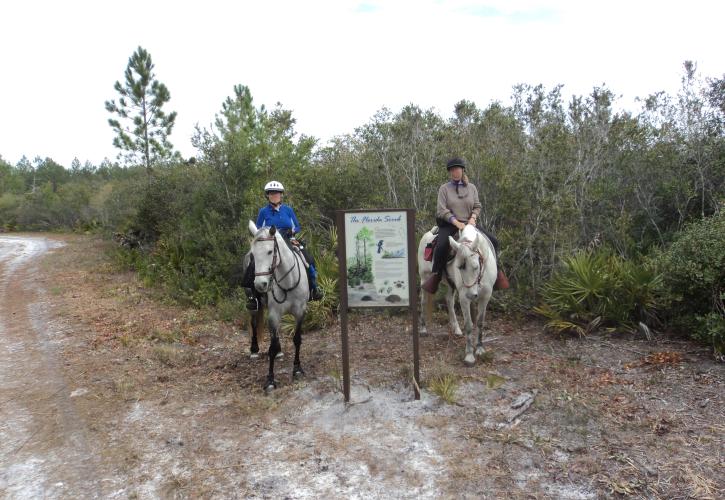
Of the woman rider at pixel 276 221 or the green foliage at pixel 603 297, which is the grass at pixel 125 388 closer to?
the woman rider at pixel 276 221

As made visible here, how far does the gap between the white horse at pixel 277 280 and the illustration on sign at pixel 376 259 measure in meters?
0.93

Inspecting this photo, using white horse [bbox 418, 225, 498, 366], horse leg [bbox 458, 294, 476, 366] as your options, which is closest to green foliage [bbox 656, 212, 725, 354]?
white horse [bbox 418, 225, 498, 366]

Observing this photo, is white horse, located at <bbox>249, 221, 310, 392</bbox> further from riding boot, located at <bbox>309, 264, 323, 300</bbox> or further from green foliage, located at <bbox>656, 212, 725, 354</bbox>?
green foliage, located at <bbox>656, 212, 725, 354</bbox>

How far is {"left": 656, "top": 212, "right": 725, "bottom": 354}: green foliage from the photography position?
6027 millimetres

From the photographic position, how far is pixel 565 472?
13.0 ft

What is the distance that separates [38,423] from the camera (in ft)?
17.9

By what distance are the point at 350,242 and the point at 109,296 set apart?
9.72 meters

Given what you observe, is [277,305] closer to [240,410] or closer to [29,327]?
[240,410]

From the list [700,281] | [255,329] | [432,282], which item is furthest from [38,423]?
[700,281]

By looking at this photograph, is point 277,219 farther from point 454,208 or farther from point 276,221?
point 454,208

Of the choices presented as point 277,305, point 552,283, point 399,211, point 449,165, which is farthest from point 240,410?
point 552,283

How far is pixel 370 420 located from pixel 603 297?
4501 mm

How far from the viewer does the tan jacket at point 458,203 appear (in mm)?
6859

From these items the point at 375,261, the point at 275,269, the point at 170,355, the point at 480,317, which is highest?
the point at 375,261
